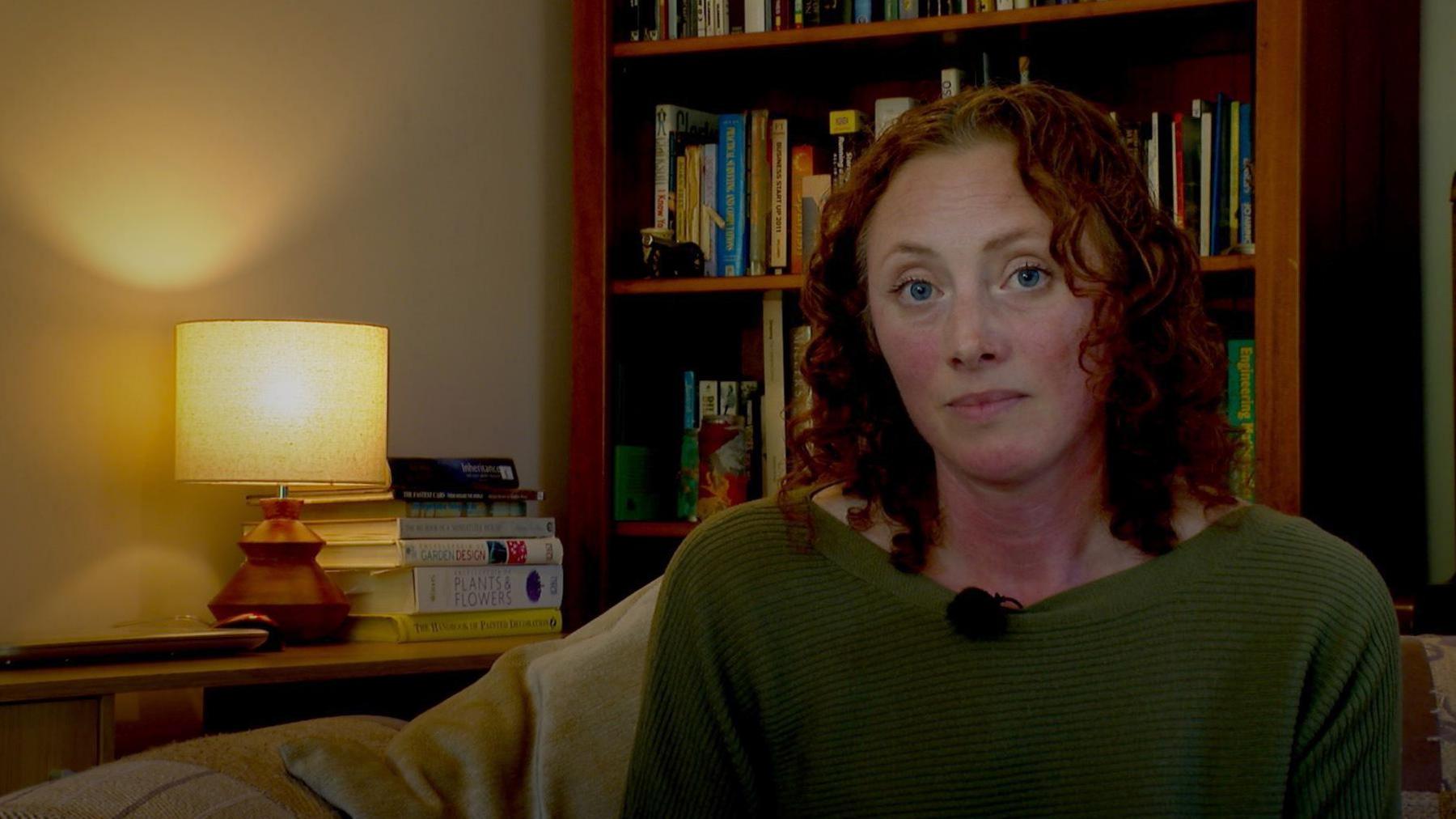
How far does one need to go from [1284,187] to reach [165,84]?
5.16 feet

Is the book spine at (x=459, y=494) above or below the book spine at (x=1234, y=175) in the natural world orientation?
below

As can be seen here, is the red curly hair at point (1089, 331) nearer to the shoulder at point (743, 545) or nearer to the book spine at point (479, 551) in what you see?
the shoulder at point (743, 545)

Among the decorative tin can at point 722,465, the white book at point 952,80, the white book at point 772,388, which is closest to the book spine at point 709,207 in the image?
the white book at point 772,388

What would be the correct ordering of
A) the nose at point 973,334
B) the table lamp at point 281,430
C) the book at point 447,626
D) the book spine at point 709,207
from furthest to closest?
the book spine at point 709,207 → the book at point 447,626 → the table lamp at point 281,430 → the nose at point 973,334

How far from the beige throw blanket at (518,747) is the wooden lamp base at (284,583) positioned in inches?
22.3

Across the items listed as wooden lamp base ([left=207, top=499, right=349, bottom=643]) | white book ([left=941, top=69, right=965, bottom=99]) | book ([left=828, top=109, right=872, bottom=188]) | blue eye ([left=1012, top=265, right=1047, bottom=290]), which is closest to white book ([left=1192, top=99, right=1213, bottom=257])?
white book ([left=941, top=69, right=965, bottom=99])

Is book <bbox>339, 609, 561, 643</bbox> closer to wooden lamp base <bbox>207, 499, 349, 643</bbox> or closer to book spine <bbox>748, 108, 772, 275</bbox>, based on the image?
wooden lamp base <bbox>207, 499, 349, 643</bbox>

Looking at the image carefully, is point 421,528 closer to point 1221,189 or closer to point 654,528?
point 654,528

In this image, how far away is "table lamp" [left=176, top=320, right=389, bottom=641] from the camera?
1.87 metres

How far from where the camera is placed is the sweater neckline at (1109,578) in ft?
3.87

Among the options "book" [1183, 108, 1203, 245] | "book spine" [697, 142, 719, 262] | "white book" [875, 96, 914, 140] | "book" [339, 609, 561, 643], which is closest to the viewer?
"book" [339, 609, 561, 643]

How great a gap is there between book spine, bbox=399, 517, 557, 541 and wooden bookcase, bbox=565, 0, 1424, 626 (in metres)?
0.35

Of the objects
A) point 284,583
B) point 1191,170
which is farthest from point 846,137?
point 284,583

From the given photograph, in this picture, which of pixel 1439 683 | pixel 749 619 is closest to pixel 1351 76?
pixel 1439 683
